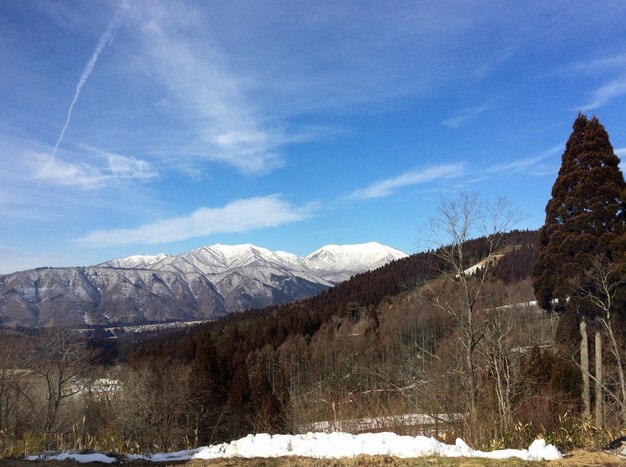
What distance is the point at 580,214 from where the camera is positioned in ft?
76.6

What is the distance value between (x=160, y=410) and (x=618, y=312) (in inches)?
1179

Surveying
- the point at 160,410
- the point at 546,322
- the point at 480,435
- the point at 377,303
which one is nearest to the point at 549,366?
the point at 480,435

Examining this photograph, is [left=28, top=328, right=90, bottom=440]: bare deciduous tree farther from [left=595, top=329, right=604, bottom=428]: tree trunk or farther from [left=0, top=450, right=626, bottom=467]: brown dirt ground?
[left=595, top=329, right=604, bottom=428]: tree trunk

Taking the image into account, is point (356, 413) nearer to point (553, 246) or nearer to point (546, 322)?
point (553, 246)

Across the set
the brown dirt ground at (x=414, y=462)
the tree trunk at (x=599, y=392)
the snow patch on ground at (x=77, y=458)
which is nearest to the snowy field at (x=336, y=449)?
the snow patch on ground at (x=77, y=458)

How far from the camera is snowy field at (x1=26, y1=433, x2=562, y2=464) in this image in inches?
278

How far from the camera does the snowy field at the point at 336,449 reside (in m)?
7.05

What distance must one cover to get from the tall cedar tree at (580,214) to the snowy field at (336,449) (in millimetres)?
18032

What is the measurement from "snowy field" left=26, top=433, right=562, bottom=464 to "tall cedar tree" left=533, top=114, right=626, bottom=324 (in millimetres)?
18032

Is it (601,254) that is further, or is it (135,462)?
(601,254)

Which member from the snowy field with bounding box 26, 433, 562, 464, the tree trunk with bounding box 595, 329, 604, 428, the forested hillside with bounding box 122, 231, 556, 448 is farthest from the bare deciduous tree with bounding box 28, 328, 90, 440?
the tree trunk with bounding box 595, 329, 604, 428

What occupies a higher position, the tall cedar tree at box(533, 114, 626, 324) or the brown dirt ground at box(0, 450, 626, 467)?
the tall cedar tree at box(533, 114, 626, 324)

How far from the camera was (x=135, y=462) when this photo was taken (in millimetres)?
8195

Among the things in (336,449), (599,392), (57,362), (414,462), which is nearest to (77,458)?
(336,449)
